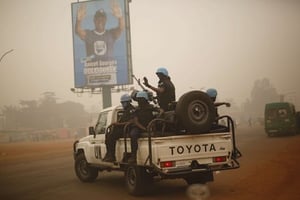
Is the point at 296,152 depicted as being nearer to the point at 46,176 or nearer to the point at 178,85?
the point at 178,85

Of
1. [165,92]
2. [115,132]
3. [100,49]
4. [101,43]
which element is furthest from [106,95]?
[165,92]

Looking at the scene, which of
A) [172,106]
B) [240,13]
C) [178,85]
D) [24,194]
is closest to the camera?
[172,106]

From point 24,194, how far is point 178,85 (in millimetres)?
3928

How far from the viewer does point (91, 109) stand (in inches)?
408

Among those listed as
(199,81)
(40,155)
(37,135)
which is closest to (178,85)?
(199,81)

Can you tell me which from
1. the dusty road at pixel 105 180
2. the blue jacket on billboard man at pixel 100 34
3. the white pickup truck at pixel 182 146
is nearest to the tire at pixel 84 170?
the dusty road at pixel 105 180

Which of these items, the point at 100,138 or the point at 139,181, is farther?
the point at 100,138

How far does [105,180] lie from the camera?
9.91 m

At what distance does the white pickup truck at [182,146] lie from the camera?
6.73m

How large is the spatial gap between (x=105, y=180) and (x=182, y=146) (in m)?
3.56

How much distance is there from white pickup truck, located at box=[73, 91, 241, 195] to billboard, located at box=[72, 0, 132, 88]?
277 centimetres

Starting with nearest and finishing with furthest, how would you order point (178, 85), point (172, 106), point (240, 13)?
point (172, 106) < point (178, 85) < point (240, 13)

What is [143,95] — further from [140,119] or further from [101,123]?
[101,123]

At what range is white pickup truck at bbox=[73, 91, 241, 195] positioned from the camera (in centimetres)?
673
